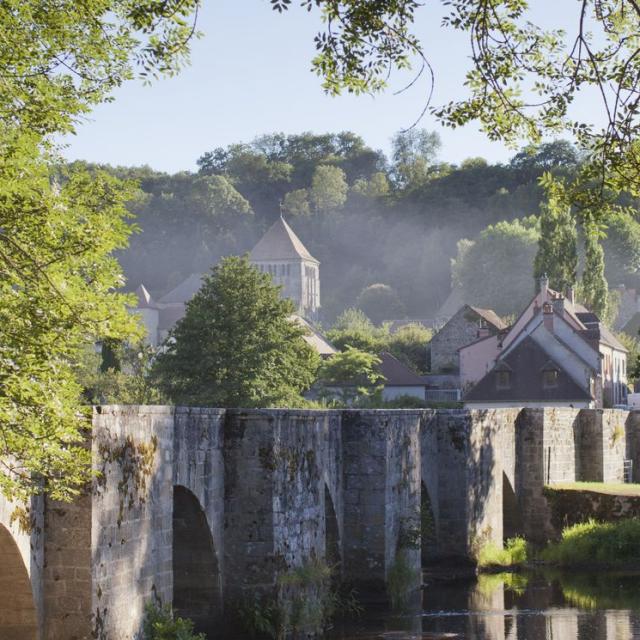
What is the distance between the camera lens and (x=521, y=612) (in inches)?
769

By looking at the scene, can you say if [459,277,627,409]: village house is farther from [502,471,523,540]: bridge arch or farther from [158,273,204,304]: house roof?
[158,273,204,304]: house roof

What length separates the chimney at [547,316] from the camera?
53.1 metres

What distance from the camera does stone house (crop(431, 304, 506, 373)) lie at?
7906 centimetres

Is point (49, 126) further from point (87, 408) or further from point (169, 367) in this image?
point (169, 367)

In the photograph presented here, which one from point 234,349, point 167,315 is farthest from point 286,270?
point 234,349


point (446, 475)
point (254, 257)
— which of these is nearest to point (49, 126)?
point (446, 475)

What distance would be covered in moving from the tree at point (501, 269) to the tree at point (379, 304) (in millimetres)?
17771

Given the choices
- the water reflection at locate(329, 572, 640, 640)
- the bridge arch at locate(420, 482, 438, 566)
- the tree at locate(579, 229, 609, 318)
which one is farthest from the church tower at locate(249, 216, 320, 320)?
the water reflection at locate(329, 572, 640, 640)

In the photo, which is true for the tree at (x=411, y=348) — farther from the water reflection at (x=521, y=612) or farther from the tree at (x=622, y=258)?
the water reflection at (x=521, y=612)

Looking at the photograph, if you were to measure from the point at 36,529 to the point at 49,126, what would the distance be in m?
3.34

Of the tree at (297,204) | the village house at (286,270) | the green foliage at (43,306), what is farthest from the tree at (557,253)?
the tree at (297,204)

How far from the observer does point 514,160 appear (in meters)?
148

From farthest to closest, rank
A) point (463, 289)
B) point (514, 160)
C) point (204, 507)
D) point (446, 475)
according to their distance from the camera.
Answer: point (514, 160) < point (463, 289) < point (446, 475) < point (204, 507)

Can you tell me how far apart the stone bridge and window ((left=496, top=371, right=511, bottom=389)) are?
25.0m
